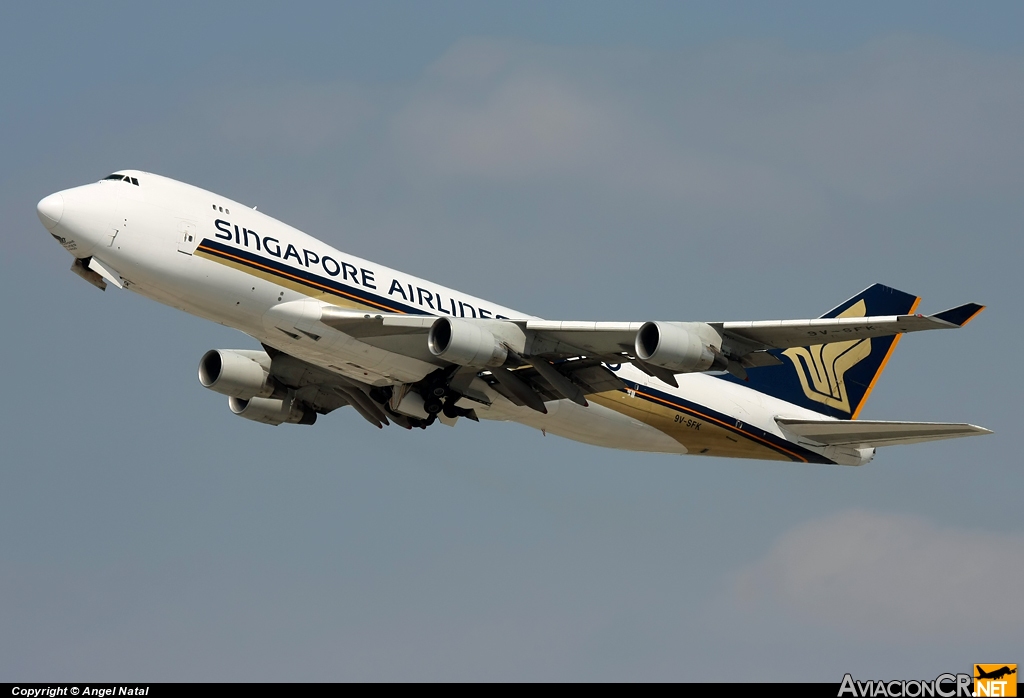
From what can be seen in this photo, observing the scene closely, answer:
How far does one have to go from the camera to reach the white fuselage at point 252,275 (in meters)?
32.8

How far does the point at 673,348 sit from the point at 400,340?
23.3 feet

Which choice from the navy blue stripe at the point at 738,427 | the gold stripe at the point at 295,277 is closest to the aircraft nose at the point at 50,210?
the gold stripe at the point at 295,277

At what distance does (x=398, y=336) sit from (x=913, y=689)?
1517 cm

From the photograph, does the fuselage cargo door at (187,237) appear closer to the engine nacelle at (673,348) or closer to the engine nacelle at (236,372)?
the engine nacelle at (236,372)

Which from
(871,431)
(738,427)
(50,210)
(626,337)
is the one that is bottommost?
(871,431)

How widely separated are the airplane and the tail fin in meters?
3.70

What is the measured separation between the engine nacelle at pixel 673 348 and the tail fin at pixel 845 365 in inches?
467

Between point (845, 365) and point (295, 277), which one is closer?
point (295, 277)

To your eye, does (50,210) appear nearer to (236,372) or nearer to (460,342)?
(236,372)

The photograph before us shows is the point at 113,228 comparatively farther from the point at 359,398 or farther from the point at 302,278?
the point at 359,398

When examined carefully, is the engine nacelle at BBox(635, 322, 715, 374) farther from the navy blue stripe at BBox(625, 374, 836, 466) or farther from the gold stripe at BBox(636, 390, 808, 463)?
the gold stripe at BBox(636, 390, 808, 463)

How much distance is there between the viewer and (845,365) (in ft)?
152

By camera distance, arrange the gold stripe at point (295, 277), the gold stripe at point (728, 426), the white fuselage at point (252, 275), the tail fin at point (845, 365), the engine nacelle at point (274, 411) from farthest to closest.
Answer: the tail fin at point (845, 365) → the engine nacelle at point (274, 411) → the gold stripe at point (728, 426) → the gold stripe at point (295, 277) → the white fuselage at point (252, 275)

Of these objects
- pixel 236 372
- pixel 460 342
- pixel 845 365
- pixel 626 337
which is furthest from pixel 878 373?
pixel 236 372
